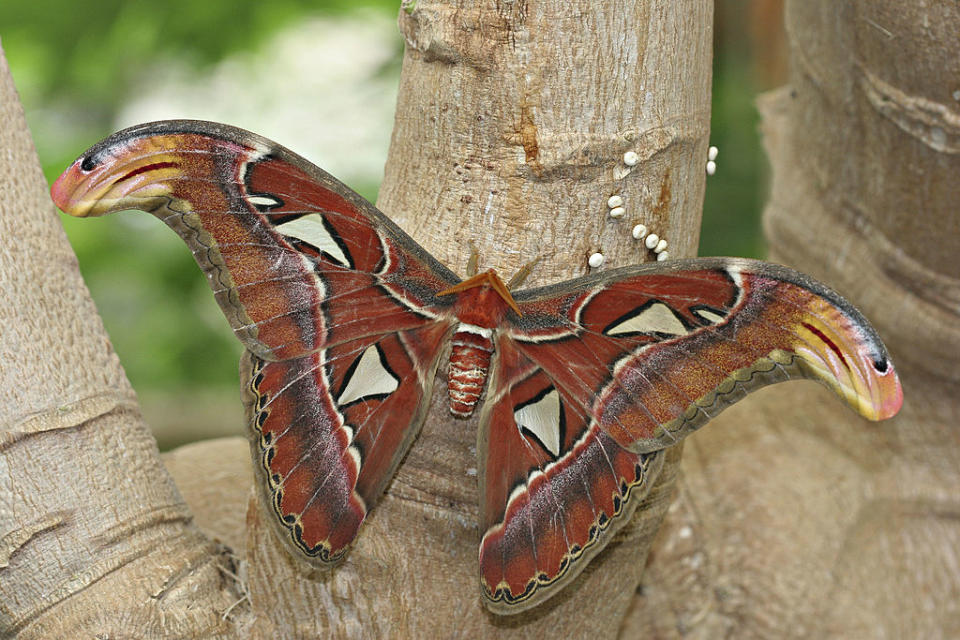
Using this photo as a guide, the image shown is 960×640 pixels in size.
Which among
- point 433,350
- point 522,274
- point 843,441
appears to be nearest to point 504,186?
point 522,274

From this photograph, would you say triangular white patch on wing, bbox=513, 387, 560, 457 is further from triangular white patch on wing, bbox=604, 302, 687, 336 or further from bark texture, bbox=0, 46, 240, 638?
bark texture, bbox=0, 46, 240, 638

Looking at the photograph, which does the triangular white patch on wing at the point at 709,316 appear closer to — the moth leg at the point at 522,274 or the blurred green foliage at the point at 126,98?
the moth leg at the point at 522,274

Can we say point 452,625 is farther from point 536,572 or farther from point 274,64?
point 274,64

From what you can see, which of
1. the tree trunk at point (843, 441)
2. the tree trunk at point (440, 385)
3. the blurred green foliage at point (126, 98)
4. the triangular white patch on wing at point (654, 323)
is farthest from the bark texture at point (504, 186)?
the blurred green foliage at point (126, 98)

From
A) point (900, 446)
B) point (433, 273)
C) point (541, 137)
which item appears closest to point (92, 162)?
point (433, 273)

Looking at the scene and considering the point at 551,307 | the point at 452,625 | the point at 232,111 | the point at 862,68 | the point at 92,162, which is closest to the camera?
the point at 92,162

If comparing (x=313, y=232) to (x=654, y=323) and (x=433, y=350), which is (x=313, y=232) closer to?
(x=433, y=350)
